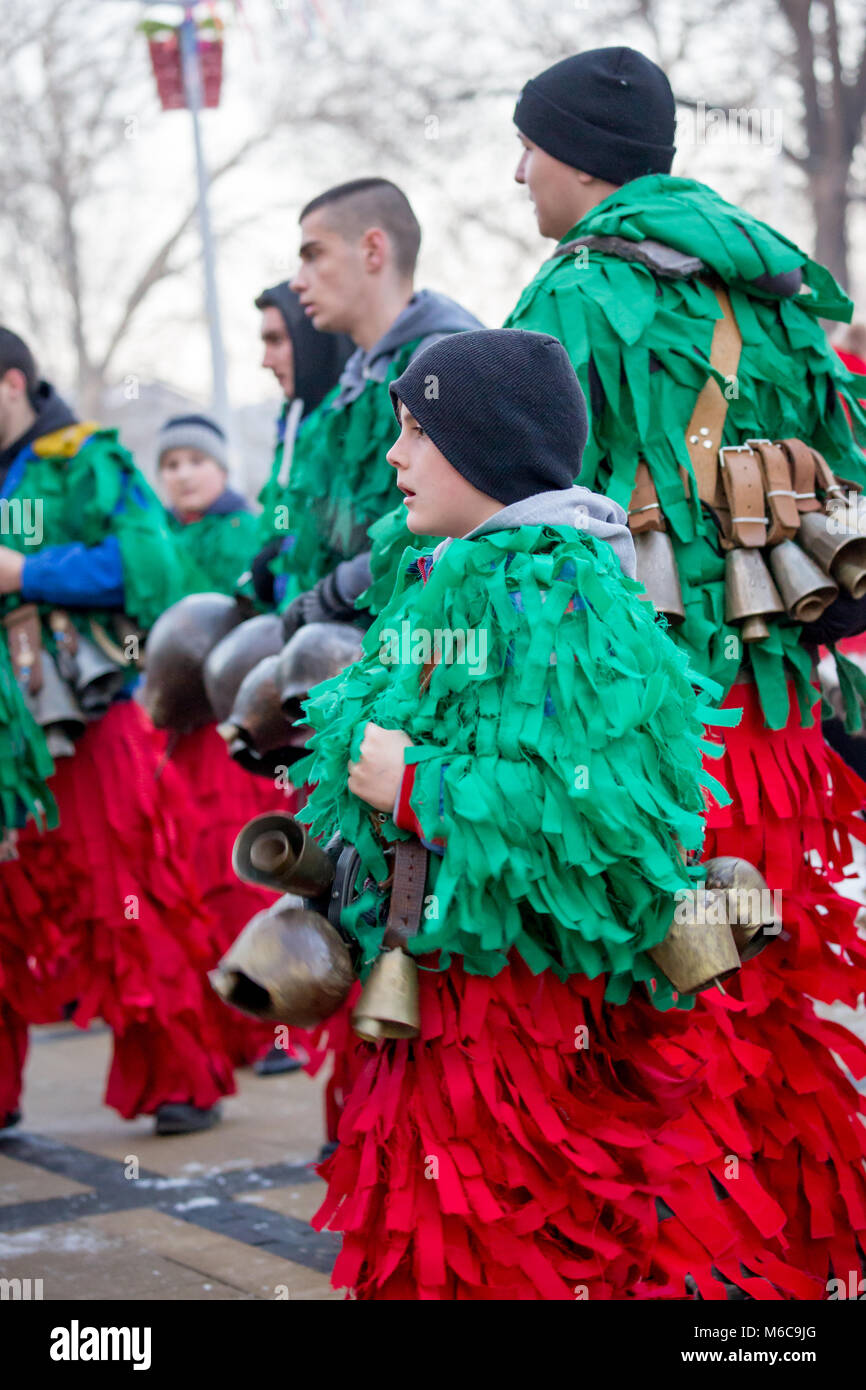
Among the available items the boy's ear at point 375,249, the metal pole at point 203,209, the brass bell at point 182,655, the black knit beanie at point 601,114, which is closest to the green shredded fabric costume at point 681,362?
the black knit beanie at point 601,114

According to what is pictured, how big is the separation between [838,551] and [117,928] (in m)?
2.29

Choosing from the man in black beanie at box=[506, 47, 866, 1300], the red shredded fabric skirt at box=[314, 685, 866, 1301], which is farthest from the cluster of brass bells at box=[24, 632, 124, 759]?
the red shredded fabric skirt at box=[314, 685, 866, 1301]

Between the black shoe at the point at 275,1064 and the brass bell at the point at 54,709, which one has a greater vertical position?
the brass bell at the point at 54,709

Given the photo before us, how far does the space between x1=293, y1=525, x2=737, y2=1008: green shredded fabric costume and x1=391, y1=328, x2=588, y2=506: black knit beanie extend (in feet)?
0.32

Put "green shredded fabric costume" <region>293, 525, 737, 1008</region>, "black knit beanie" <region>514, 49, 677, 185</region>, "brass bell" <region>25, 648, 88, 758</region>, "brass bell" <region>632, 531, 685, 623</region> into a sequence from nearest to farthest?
"green shredded fabric costume" <region>293, 525, 737, 1008</region> < "brass bell" <region>632, 531, 685, 623</region> < "black knit beanie" <region>514, 49, 677, 185</region> < "brass bell" <region>25, 648, 88, 758</region>

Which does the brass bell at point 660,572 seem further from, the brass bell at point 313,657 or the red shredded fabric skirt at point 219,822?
the red shredded fabric skirt at point 219,822

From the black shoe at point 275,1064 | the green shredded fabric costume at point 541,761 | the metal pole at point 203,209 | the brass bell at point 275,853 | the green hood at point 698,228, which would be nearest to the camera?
the green shredded fabric costume at point 541,761

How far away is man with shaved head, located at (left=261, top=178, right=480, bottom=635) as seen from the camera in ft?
11.3

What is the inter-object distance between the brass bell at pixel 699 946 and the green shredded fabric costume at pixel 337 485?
1536mm

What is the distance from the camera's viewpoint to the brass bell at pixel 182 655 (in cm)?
379

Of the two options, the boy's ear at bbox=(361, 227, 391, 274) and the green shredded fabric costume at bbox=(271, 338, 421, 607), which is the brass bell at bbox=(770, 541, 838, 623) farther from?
the boy's ear at bbox=(361, 227, 391, 274)

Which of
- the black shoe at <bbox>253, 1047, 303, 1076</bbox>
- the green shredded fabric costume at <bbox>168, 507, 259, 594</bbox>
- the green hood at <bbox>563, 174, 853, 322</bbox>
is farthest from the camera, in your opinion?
the green shredded fabric costume at <bbox>168, 507, 259, 594</bbox>

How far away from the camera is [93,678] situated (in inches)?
166
